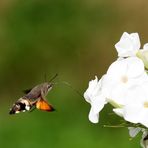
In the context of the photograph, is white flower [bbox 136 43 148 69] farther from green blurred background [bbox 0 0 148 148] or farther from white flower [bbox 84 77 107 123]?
green blurred background [bbox 0 0 148 148]

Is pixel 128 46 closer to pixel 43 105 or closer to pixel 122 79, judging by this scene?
pixel 122 79

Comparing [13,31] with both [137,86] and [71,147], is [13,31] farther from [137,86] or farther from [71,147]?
[137,86]

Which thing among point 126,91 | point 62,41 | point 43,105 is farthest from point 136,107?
point 62,41

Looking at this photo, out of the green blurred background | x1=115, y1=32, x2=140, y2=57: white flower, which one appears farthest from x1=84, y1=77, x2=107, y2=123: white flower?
the green blurred background

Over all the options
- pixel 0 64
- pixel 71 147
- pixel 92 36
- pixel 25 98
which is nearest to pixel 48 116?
pixel 71 147

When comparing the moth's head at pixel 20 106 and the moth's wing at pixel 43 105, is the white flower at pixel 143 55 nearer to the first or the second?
the moth's wing at pixel 43 105

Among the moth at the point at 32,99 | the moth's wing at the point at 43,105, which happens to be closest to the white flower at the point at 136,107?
the moth's wing at the point at 43,105
